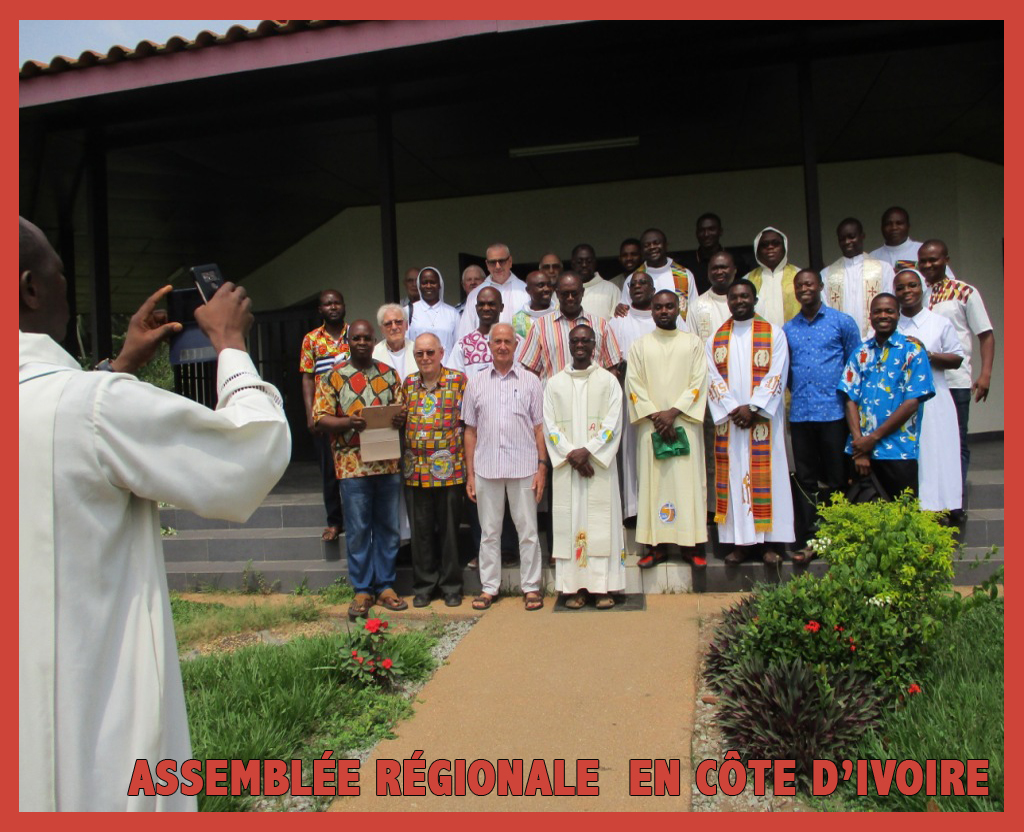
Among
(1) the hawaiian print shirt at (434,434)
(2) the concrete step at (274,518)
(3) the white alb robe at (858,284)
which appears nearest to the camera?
(1) the hawaiian print shirt at (434,434)

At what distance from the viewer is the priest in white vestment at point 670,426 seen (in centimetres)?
535

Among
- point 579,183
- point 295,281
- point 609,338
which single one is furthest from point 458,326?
point 295,281

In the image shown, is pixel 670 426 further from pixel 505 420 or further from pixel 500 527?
pixel 500 527

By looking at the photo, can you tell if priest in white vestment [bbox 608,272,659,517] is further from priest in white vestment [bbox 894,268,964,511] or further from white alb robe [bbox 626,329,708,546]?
priest in white vestment [bbox 894,268,964,511]

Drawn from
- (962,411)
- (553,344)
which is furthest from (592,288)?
(962,411)

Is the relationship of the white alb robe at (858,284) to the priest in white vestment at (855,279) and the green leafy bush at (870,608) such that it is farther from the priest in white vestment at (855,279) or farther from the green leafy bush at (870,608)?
the green leafy bush at (870,608)

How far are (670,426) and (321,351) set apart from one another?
260 centimetres

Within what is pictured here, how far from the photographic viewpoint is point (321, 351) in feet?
19.7

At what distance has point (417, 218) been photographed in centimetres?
988

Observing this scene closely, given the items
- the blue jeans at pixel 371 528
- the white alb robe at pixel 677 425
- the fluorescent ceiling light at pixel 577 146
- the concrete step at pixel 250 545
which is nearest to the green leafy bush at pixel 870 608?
the white alb robe at pixel 677 425

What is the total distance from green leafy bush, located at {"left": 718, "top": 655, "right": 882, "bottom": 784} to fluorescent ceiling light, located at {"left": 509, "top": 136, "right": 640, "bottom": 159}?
5.84 meters

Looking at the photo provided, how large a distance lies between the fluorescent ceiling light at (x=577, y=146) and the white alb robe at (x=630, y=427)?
2.66 m

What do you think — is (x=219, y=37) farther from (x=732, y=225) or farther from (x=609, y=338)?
(x=732, y=225)

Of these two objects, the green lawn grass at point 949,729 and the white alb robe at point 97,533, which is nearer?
the white alb robe at point 97,533
